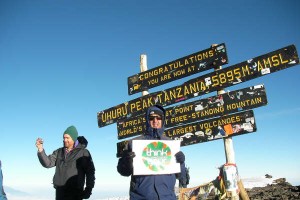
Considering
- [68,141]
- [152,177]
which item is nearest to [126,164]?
[152,177]

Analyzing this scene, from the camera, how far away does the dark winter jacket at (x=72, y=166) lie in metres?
4.64

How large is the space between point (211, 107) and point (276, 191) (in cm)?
518

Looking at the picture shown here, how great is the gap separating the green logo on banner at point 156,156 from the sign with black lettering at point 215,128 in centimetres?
345

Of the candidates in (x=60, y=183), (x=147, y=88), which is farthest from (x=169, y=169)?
(x=147, y=88)

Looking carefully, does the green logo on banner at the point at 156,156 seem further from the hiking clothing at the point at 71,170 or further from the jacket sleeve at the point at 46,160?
the jacket sleeve at the point at 46,160

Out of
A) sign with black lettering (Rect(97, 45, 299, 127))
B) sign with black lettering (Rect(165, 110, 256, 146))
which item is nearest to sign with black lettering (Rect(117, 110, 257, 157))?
sign with black lettering (Rect(165, 110, 256, 146))

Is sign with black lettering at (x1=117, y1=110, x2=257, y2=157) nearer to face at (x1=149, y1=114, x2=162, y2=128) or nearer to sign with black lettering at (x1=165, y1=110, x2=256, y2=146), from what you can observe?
sign with black lettering at (x1=165, y1=110, x2=256, y2=146)

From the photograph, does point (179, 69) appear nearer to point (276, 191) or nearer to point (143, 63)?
point (143, 63)

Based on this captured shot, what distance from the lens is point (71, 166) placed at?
4691 millimetres

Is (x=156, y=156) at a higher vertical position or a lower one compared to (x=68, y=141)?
lower

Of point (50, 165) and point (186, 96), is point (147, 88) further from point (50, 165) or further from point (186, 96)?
point (50, 165)

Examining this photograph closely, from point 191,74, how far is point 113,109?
9.53 feet

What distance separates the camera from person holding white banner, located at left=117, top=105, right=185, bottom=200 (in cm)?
344

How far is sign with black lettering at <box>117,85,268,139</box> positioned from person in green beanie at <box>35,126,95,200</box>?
344cm
